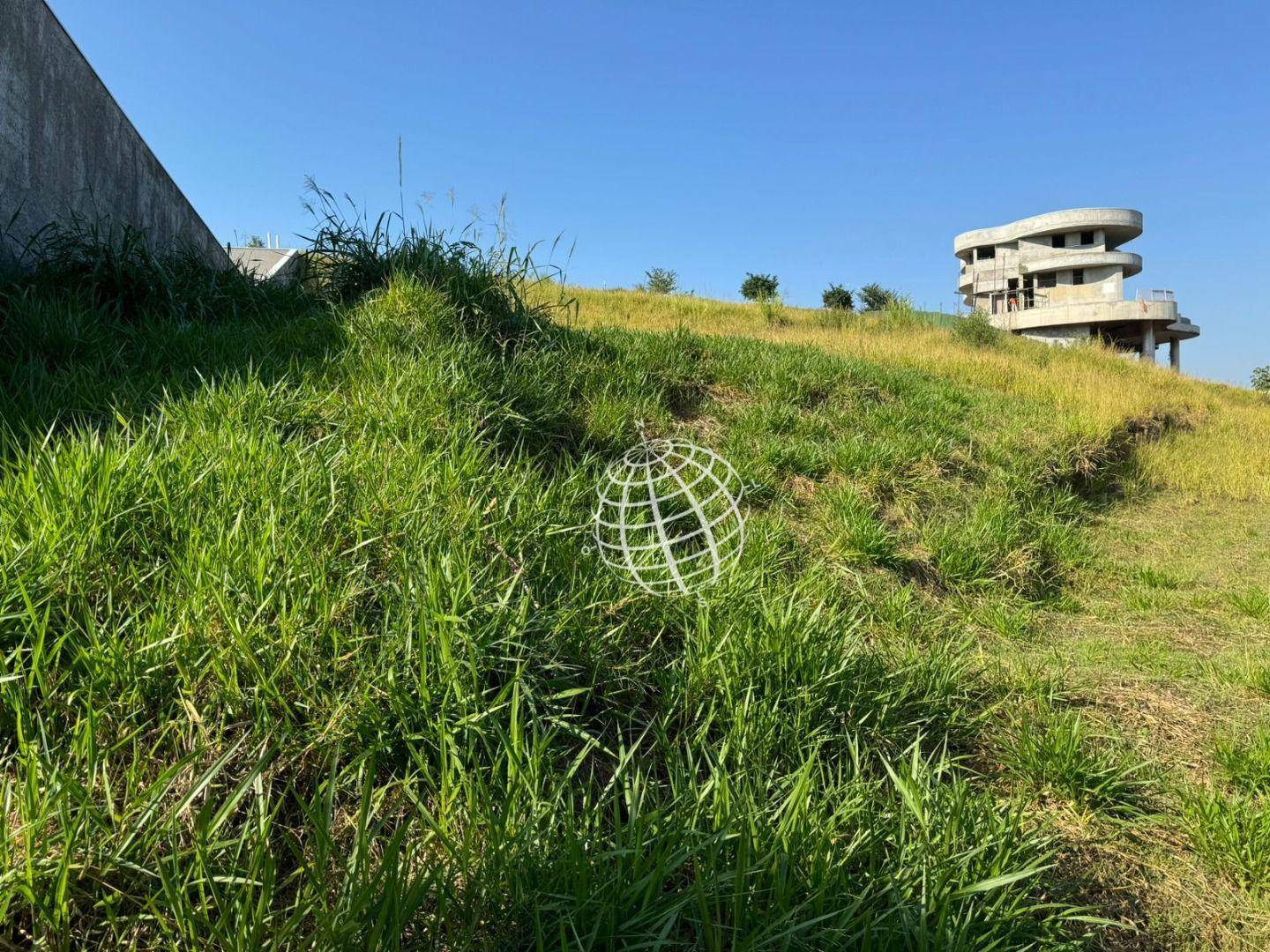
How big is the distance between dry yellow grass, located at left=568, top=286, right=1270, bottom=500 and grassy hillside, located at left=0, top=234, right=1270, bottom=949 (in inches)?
Answer: 163

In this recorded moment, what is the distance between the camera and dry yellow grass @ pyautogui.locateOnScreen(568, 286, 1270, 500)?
7.62 metres

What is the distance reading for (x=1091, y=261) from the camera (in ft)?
131

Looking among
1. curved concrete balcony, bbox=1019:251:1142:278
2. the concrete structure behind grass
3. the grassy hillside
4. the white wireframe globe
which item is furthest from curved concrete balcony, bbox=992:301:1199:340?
the grassy hillside

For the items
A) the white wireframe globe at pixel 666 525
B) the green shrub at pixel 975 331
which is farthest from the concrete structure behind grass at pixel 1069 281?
the white wireframe globe at pixel 666 525

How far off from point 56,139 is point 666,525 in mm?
4528

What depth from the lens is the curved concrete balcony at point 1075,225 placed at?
131 ft

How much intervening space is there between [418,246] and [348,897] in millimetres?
Result: 4610

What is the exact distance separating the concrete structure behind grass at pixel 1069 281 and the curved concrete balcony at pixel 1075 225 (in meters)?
0.05

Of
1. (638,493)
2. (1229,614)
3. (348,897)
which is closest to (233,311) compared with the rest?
(638,493)

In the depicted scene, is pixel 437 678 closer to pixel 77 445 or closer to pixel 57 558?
pixel 57 558

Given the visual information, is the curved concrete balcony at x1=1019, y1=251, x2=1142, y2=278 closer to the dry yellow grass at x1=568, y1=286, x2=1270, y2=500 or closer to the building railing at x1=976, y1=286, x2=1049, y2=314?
the building railing at x1=976, y1=286, x2=1049, y2=314

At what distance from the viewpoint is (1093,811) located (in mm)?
2086

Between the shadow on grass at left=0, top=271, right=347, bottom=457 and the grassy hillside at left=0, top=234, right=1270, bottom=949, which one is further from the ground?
the shadow on grass at left=0, top=271, right=347, bottom=457

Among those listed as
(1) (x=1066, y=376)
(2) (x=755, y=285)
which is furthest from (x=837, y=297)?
(1) (x=1066, y=376)
